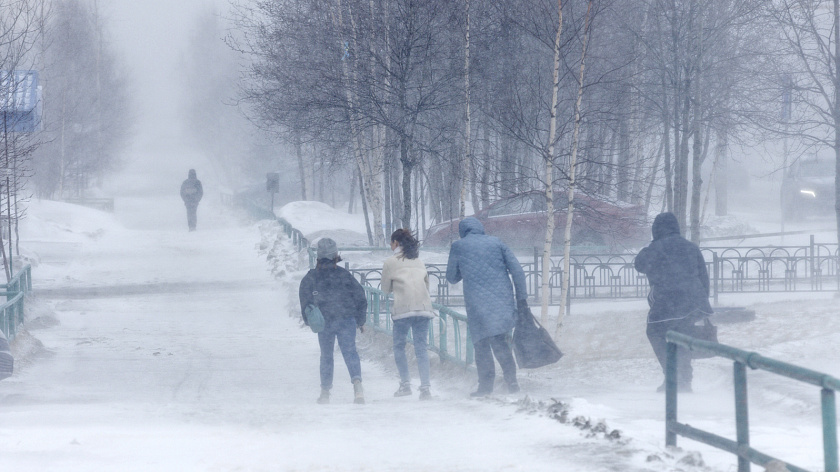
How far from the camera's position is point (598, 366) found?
9.79m

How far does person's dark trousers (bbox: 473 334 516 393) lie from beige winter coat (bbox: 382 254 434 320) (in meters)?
0.57

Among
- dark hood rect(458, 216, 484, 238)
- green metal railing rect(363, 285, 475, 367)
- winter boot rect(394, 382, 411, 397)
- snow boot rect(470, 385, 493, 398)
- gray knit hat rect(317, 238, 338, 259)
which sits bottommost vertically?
winter boot rect(394, 382, 411, 397)

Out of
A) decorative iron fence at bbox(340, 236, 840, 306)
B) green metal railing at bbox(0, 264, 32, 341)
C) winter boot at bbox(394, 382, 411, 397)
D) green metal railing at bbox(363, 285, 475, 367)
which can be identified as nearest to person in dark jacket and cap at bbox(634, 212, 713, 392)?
green metal railing at bbox(363, 285, 475, 367)

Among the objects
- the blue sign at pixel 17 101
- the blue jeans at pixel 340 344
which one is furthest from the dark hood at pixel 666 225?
the blue sign at pixel 17 101

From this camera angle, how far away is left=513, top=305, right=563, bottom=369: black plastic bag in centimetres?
727

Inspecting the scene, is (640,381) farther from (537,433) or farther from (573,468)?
(573,468)

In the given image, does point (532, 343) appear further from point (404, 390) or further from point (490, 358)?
point (404, 390)

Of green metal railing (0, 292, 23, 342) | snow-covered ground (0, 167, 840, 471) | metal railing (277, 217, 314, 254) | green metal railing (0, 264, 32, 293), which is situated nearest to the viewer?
snow-covered ground (0, 167, 840, 471)

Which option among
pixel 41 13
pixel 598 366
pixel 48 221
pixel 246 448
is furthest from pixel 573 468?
pixel 48 221

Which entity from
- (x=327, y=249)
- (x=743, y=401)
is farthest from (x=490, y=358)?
(x=743, y=401)

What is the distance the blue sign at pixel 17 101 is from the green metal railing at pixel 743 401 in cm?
1073

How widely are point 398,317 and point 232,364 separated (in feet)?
11.8

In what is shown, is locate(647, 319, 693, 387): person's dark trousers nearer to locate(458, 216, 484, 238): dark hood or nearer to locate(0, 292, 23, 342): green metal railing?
locate(458, 216, 484, 238): dark hood

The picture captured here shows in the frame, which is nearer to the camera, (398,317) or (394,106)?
(398,317)
